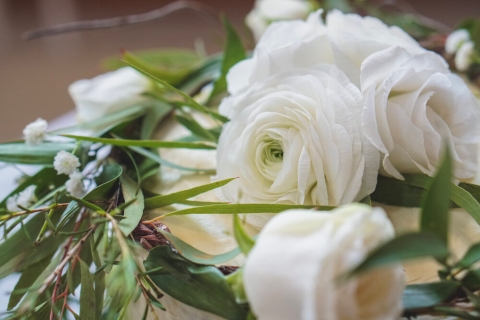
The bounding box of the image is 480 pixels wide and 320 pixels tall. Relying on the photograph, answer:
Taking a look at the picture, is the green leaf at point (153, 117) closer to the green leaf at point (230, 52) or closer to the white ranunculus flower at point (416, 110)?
the green leaf at point (230, 52)

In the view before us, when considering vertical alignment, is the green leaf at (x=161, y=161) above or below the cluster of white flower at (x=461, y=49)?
below

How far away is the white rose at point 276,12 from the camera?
2.58ft

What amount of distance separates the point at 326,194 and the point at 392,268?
5.2 inches

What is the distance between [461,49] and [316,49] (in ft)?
1.05

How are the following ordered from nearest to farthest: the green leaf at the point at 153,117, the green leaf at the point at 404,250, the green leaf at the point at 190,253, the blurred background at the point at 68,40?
the green leaf at the point at 404,250, the green leaf at the point at 190,253, the green leaf at the point at 153,117, the blurred background at the point at 68,40

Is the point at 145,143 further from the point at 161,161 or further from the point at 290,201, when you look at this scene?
the point at 290,201

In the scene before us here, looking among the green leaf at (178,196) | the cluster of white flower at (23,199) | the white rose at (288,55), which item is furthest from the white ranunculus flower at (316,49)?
the cluster of white flower at (23,199)

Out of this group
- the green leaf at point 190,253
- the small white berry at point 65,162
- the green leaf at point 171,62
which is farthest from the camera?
Result: the green leaf at point 171,62

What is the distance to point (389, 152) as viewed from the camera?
422mm

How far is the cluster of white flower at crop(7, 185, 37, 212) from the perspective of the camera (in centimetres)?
50

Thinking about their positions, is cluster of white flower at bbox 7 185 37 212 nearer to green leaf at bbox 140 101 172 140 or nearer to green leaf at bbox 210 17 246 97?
green leaf at bbox 140 101 172 140

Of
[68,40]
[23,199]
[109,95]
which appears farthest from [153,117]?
[68,40]

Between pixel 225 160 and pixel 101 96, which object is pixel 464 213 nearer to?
pixel 225 160

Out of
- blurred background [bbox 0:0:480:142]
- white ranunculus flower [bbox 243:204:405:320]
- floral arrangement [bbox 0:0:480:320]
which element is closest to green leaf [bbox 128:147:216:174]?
floral arrangement [bbox 0:0:480:320]
